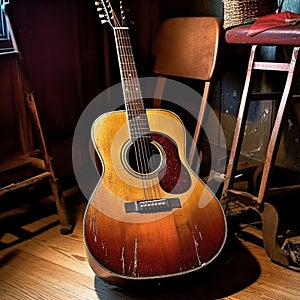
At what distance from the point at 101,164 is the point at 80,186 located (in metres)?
0.64

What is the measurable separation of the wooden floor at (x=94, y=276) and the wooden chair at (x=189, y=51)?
511 millimetres

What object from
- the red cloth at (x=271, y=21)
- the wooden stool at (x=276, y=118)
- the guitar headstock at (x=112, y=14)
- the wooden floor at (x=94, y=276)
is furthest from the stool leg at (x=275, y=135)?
the guitar headstock at (x=112, y=14)

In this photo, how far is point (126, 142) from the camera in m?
1.48

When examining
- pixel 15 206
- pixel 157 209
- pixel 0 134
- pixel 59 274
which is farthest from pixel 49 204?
pixel 157 209

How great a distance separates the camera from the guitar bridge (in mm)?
1340

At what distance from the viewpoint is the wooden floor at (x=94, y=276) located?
1310mm

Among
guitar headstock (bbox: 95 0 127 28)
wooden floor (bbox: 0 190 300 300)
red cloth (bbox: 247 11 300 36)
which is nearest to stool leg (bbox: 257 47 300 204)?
red cloth (bbox: 247 11 300 36)

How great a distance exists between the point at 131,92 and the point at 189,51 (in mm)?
352

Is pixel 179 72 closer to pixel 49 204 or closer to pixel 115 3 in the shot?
pixel 115 3

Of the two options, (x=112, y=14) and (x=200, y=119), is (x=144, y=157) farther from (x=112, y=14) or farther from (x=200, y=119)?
(x=112, y=14)

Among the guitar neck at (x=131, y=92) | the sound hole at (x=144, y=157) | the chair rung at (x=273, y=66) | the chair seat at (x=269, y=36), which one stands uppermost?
the chair seat at (x=269, y=36)

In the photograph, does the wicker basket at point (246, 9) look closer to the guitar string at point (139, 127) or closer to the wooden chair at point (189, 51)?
the wooden chair at point (189, 51)

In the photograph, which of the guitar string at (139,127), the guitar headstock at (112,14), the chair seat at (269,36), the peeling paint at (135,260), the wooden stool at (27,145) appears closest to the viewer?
the peeling paint at (135,260)

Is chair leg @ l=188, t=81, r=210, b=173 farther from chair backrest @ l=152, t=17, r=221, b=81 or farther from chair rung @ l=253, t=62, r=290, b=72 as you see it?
chair rung @ l=253, t=62, r=290, b=72
